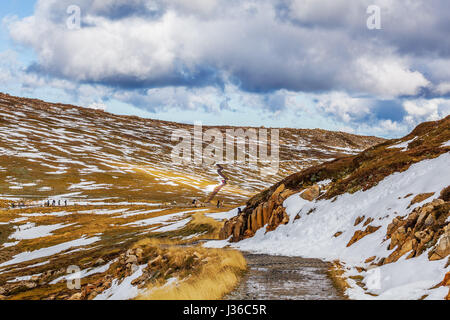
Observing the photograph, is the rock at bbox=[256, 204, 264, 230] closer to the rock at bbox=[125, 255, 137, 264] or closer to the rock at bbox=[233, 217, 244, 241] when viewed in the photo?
the rock at bbox=[233, 217, 244, 241]

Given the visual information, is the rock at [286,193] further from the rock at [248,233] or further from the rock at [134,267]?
the rock at [134,267]

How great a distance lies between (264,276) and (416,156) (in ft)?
60.3

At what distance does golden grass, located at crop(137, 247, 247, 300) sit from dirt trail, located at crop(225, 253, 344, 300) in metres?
0.49

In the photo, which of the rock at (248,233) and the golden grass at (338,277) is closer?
the golden grass at (338,277)

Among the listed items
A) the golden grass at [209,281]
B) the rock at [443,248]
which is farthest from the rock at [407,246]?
the golden grass at [209,281]

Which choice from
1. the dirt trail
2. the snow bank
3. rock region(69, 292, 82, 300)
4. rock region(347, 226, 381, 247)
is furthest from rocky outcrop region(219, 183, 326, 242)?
rock region(69, 292, 82, 300)

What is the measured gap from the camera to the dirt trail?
14.1 meters

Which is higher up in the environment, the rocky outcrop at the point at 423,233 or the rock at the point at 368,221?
the rocky outcrop at the point at 423,233

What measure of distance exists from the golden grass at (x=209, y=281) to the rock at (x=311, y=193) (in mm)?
14033

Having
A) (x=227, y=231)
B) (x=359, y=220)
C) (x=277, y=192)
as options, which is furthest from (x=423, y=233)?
(x=227, y=231)

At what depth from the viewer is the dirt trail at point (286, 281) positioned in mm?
14125

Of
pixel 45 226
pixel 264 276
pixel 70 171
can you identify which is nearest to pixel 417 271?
pixel 264 276

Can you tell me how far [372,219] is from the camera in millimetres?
23656

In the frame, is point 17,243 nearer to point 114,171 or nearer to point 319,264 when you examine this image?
point 319,264
